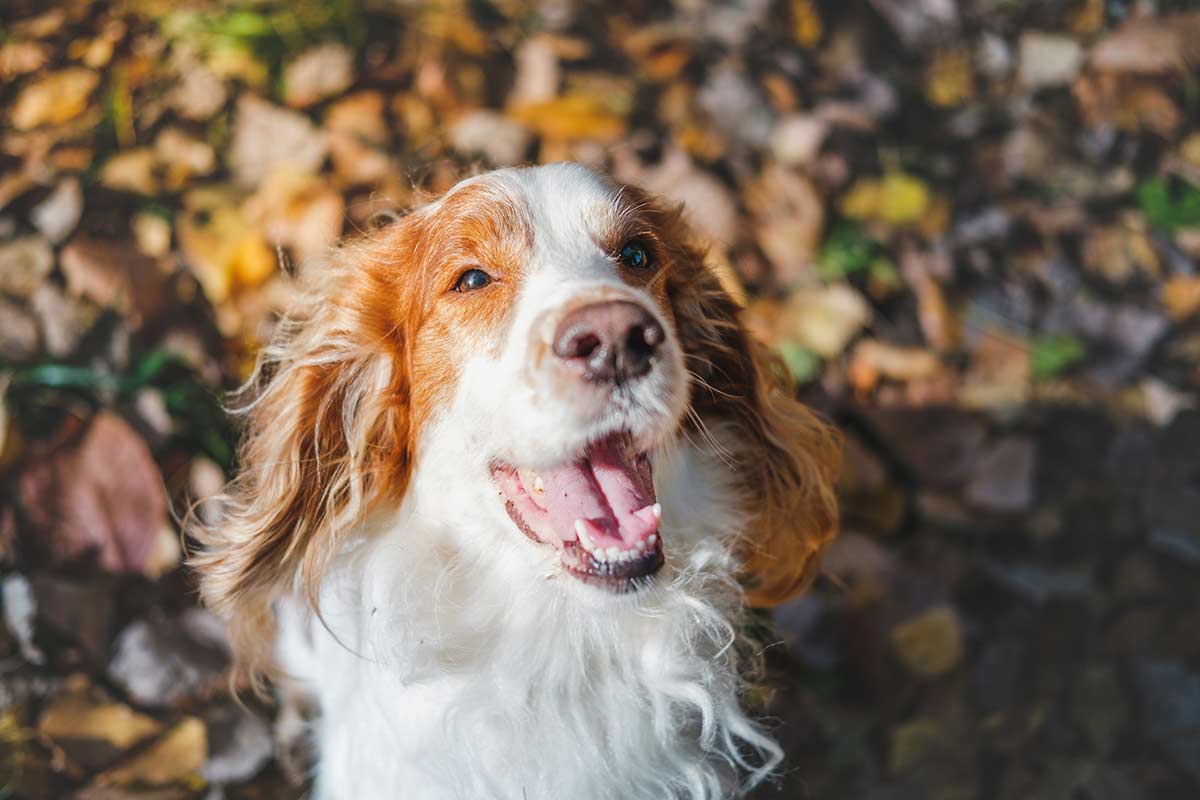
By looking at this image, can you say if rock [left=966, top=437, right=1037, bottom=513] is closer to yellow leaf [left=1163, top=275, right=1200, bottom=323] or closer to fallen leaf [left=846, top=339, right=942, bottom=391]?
fallen leaf [left=846, top=339, right=942, bottom=391]

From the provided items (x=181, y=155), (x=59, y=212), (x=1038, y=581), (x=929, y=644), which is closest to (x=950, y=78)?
(x=1038, y=581)

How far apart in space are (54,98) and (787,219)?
100.0 inches

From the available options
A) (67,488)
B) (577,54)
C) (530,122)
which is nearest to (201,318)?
(67,488)

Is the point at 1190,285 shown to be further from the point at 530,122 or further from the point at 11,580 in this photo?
the point at 11,580

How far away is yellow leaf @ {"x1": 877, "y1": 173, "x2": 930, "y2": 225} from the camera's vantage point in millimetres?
3998

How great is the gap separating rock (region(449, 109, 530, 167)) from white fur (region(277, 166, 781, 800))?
139 cm

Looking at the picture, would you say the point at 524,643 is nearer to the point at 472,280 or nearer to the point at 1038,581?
the point at 472,280

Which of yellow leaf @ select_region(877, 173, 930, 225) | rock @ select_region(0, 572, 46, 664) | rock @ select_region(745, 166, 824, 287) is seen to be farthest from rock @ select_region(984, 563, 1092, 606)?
rock @ select_region(0, 572, 46, 664)

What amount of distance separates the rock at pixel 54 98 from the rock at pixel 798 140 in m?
2.38

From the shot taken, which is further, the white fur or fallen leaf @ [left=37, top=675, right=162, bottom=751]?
fallen leaf @ [left=37, top=675, right=162, bottom=751]

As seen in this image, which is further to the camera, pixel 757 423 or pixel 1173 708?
pixel 1173 708

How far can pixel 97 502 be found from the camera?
10.5ft

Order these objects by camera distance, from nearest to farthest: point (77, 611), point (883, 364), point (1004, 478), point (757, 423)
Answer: point (757, 423), point (77, 611), point (1004, 478), point (883, 364)

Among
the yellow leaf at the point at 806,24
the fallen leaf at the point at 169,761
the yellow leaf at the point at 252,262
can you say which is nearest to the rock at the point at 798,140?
the yellow leaf at the point at 806,24
